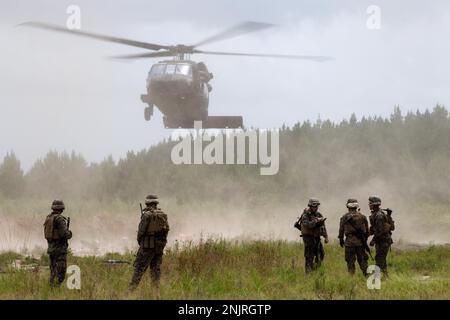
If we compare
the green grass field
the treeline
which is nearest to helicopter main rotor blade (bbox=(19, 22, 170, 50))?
the green grass field

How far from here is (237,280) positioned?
1045 centimetres

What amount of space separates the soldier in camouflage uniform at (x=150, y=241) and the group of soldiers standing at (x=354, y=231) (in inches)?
121

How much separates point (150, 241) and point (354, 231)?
3931 mm

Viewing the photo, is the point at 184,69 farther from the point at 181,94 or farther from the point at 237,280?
the point at 237,280

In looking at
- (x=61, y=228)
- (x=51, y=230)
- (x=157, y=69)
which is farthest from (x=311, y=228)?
(x=157, y=69)

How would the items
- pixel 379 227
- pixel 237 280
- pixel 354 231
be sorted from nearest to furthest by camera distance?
pixel 237 280
pixel 354 231
pixel 379 227

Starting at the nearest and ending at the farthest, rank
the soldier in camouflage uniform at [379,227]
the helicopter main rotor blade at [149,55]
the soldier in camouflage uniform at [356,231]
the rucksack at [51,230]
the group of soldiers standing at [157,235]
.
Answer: the group of soldiers standing at [157,235] → the rucksack at [51,230] → the soldier in camouflage uniform at [356,231] → the soldier in camouflage uniform at [379,227] → the helicopter main rotor blade at [149,55]

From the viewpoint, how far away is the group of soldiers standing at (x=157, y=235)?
9625 millimetres

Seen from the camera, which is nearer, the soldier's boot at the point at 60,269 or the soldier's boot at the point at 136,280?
the soldier's boot at the point at 136,280

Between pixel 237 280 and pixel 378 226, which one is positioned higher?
pixel 378 226

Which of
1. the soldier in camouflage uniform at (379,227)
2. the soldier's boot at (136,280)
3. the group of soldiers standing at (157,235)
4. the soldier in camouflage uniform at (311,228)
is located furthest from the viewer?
the soldier in camouflage uniform at (311,228)

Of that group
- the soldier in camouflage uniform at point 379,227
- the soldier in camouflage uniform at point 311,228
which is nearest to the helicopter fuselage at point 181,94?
the soldier in camouflage uniform at point 311,228

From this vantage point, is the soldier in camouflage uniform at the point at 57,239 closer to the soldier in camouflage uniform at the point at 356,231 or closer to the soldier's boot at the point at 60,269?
the soldier's boot at the point at 60,269

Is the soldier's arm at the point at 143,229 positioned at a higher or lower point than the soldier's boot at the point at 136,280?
higher
